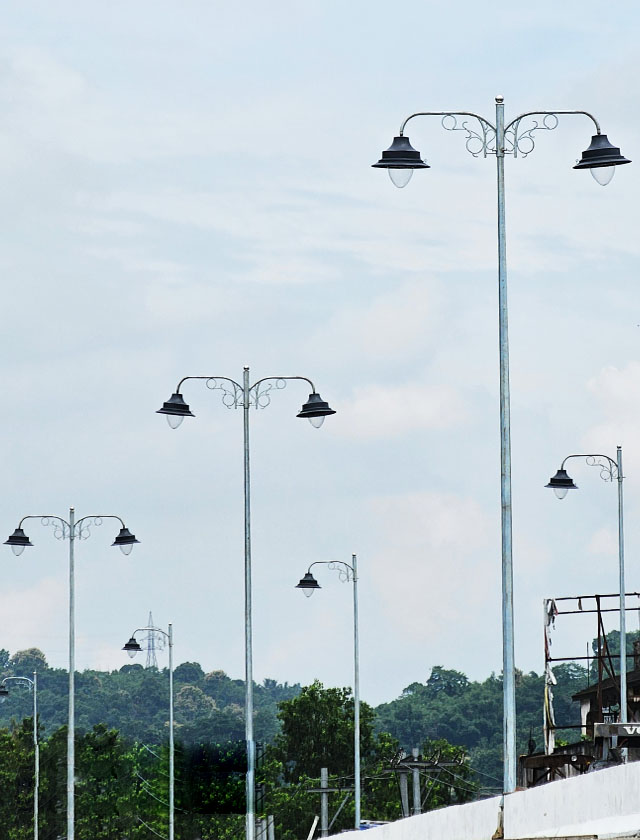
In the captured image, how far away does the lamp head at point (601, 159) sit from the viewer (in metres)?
24.0

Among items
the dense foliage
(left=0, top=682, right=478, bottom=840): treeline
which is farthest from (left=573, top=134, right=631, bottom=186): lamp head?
(left=0, top=682, right=478, bottom=840): treeline

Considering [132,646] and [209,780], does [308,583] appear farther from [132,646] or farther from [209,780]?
[209,780]

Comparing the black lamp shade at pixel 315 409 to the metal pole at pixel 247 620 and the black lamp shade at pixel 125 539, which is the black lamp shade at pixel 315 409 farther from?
the black lamp shade at pixel 125 539

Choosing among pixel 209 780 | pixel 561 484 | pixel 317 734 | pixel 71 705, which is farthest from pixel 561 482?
pixel 317 734

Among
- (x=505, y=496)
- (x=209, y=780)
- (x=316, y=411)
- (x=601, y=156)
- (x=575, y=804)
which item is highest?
(x=601, y=156)

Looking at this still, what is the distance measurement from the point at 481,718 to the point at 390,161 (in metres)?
158

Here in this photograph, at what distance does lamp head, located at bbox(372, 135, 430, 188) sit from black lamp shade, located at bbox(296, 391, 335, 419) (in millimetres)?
9096

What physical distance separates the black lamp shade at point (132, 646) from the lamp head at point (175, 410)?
2424 centimetres

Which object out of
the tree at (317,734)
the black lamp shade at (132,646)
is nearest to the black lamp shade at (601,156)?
the black lamp shade at (132,646)

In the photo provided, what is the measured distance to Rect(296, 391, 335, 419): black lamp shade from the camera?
3285cm

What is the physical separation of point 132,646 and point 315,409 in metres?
26.2

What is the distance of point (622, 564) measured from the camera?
4681 cm

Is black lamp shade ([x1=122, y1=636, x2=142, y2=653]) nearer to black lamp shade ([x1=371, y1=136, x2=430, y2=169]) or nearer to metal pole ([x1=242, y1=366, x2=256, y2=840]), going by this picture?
metal pole ([x1=242, y1=366, x2=256, y2=840])

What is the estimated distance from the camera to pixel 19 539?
41781mm
